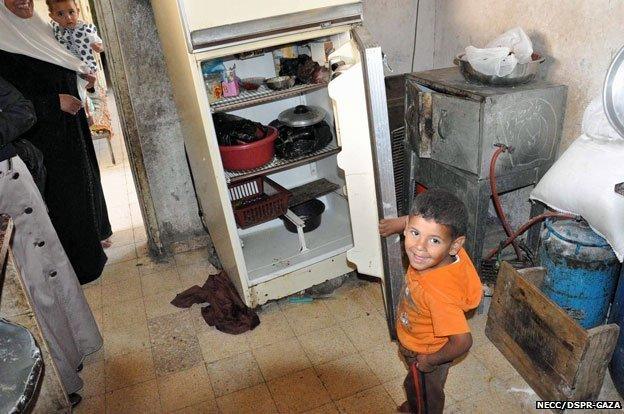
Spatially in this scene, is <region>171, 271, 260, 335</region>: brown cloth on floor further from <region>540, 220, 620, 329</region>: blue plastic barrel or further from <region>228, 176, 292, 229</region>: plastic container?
<region>540, 220, 620, 329</region>: blue plastic barrel

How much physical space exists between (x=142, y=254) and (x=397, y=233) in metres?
2.45

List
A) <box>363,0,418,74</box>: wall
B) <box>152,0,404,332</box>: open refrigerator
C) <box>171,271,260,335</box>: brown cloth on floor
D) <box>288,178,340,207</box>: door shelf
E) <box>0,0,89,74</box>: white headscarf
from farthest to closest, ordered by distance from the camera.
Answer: <box>363,0,418,74</box>: wall, <box>288,178,340,207</box>: door shelf, <box>171,271,260,335</box>: brown cloth on floor, <box>0,0,89,74</box>: white headscarf, <box>152,0,404,332</box>: open refrigerator

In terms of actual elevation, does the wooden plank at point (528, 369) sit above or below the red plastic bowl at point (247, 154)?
below

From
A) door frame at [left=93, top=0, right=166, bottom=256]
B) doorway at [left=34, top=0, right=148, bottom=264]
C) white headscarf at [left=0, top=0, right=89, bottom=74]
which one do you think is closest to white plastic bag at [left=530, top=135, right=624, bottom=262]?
door frame at [left=93, top=0, right=166, bottom=256]

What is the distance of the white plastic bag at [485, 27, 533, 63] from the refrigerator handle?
1.19 meters

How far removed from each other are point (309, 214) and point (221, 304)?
0.85 meters

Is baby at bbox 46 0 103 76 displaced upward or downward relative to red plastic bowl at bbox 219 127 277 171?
upward

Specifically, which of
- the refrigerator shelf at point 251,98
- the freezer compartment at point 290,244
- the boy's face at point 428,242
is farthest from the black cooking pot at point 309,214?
the boy's face at point 428,242

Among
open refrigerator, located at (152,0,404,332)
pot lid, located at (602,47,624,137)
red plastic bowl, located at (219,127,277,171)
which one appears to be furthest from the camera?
red plastic bowl, located at (219,127,277,171)

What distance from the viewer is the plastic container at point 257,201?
2.76m

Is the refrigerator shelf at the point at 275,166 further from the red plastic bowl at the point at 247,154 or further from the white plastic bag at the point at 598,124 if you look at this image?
the white plastic bag at the point at 598,124

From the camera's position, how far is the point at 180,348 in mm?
2535

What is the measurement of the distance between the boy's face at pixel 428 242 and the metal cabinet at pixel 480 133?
3.21 ft

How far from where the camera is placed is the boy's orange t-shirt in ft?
4.66
